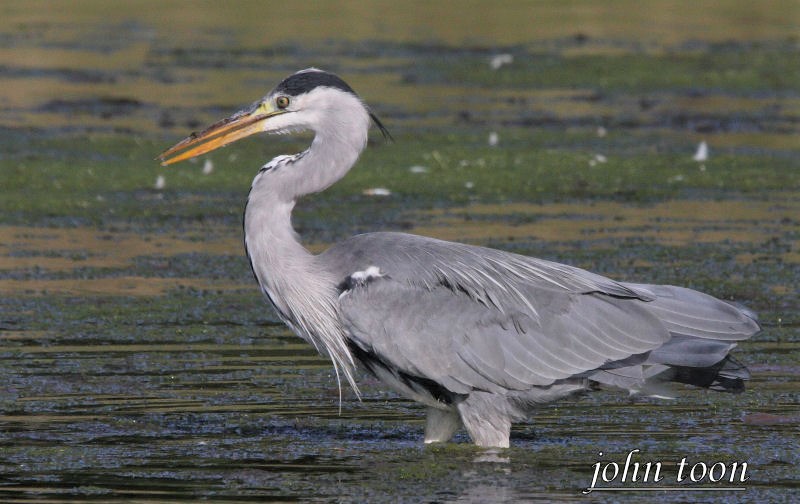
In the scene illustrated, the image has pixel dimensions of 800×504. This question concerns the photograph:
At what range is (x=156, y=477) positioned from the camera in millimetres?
6367

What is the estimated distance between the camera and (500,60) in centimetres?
2081

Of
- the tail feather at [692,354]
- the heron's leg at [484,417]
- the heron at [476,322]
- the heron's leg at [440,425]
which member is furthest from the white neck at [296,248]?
the tail feather at [692,354]

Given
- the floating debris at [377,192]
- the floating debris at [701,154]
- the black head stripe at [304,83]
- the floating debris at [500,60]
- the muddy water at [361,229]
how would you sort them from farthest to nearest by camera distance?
the floating debris at [500,60] < the floating debris at [701,154] < the floating debris at [377,192] < the black head stripe at [304,83] < the muddy water at [361,229]

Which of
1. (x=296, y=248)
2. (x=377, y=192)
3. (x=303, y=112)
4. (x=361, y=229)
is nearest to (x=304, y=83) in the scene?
(x=303, y=112)

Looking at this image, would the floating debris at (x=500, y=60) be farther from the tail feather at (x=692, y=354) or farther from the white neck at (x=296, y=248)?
the tail feather at (x=692, y=354)

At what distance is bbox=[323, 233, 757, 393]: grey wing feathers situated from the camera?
6.91m

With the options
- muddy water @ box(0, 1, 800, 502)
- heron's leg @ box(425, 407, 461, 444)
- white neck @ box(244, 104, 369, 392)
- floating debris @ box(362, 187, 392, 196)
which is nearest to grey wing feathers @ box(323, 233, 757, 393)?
white neck @ box(244, 104, 369, 392)

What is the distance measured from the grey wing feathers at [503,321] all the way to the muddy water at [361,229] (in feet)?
1.21

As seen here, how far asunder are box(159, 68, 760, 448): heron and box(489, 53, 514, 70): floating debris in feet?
43.9

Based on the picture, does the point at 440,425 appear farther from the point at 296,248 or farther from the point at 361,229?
the point at 361,229

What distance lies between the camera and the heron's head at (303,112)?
7.46 metres

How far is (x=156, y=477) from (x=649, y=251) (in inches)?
201

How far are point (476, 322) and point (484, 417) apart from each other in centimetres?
42

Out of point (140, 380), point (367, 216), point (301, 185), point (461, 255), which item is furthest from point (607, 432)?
point (367, 216)
